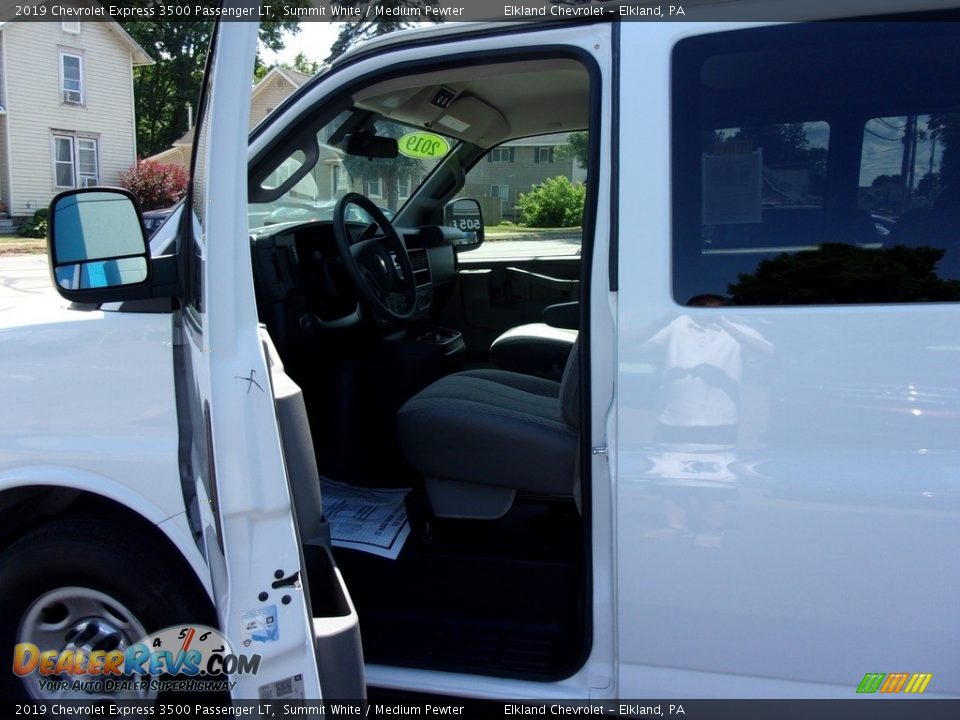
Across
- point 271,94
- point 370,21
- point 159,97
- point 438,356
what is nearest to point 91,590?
point 438,356

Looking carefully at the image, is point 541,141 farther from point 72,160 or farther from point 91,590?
point 72,160

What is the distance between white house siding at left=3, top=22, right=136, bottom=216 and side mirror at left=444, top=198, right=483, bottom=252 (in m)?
19.8

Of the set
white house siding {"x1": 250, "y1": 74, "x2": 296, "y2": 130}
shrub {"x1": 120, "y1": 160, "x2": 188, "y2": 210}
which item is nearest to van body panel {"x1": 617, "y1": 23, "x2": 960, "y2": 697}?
white house siding {"x1": 250, "y1": 74, "x2": 296, "y2": 130}

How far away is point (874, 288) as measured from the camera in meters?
1.75

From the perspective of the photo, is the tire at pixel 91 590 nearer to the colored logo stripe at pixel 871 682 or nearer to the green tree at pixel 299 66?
the colored logo stripe at pixel 871 682

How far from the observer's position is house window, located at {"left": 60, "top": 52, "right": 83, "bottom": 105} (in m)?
21.6

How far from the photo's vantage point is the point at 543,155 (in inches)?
176

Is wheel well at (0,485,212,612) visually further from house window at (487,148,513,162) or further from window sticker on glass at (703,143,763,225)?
house window at (487,148,513,162)

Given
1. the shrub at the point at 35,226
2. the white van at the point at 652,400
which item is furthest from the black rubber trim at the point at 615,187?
the shrub at the point at 35,226

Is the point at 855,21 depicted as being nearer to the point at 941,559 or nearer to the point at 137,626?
the point at 941,559

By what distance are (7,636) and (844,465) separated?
6.91 ft

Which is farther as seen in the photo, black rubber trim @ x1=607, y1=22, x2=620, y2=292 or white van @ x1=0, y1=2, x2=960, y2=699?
black rubber trim @ x1=607, y1=22, x2=620, y2=292

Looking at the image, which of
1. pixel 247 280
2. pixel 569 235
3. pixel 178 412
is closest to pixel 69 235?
pixel 178 412

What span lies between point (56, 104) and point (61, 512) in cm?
2377
